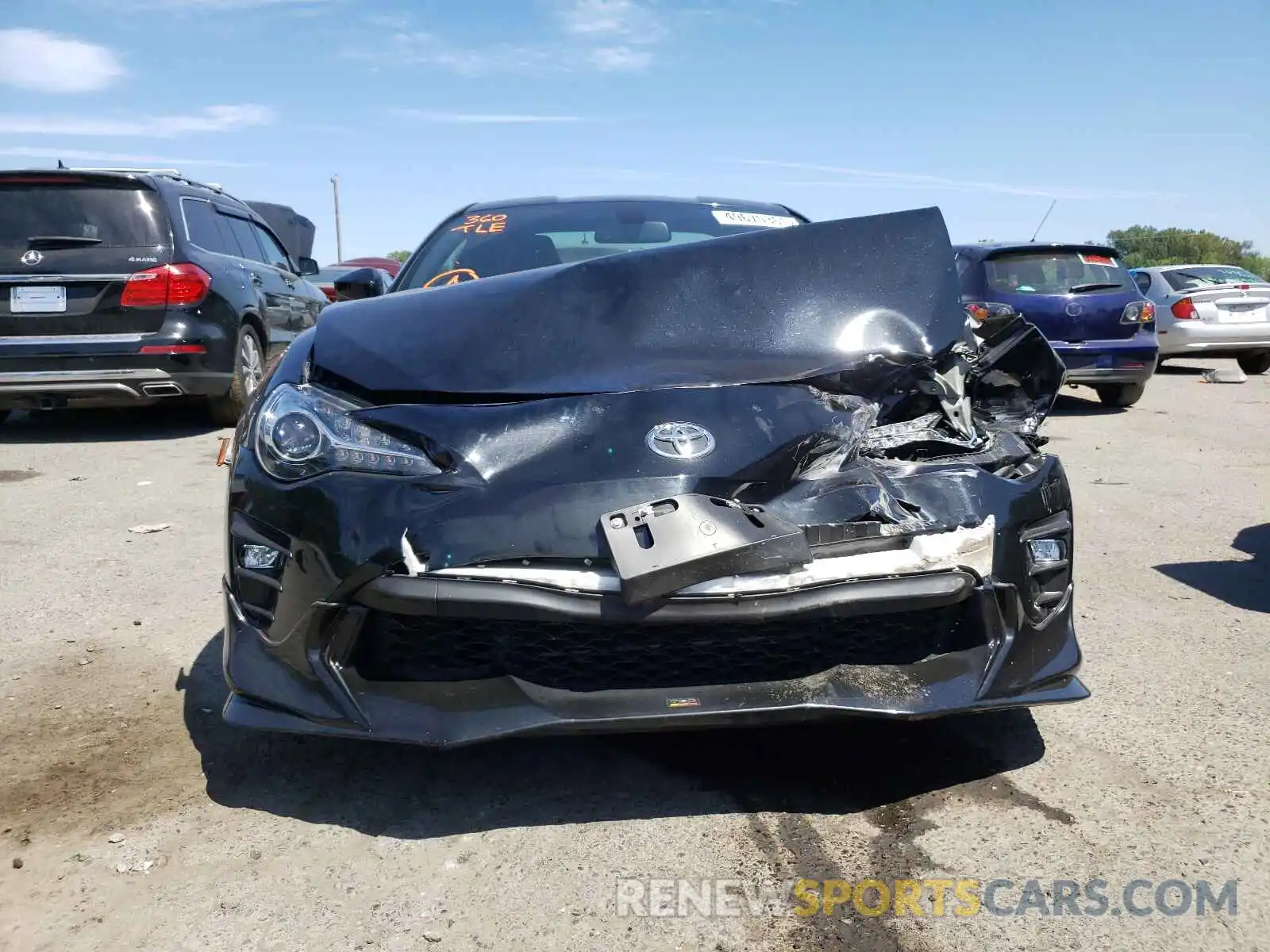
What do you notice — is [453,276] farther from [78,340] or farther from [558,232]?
[78,340]

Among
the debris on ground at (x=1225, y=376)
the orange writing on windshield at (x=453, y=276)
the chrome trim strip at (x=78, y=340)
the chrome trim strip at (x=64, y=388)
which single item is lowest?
the debris on ground at (x=1225, y=376)

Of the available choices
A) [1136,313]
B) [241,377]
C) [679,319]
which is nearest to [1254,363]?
[1136,313]

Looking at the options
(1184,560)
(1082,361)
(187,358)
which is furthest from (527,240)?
(1082,361)

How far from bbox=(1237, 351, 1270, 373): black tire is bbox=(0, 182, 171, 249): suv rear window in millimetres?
12393

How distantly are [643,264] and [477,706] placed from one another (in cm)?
124

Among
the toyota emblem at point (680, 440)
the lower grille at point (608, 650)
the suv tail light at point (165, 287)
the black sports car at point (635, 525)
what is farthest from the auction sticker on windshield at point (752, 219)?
the suv tail light at point (165, 287)

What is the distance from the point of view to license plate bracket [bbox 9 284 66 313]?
23.5ft

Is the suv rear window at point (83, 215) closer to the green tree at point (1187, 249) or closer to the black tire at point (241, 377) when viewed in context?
the black tire at point (241, 377)

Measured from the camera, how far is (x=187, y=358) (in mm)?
7441

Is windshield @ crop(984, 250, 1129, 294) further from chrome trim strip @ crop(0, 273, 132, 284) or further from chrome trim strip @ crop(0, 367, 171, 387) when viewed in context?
chrome trim strip @ crop(0, 273, 132, 284)

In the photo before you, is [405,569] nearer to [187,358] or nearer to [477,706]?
[477,706]

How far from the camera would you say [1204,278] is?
13.9 metres

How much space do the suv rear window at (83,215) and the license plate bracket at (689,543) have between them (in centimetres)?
626

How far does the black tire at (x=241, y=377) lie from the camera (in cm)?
792
